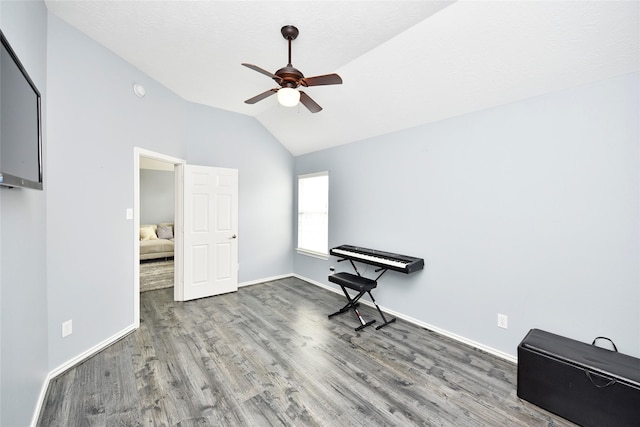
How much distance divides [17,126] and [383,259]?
3.04 m

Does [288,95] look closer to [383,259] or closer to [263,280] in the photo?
[383,259]

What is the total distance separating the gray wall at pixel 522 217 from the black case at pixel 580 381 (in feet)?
1.06

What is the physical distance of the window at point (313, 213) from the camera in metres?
4.61

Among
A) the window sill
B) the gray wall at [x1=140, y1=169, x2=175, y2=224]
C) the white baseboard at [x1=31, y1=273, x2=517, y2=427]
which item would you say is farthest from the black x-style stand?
the gray wall at [x1=140, y1=169, x2=175, y2=224]

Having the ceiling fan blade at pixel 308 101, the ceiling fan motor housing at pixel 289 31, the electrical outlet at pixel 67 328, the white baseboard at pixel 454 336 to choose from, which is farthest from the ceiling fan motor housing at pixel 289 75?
the white baseboard at pixel 454 336

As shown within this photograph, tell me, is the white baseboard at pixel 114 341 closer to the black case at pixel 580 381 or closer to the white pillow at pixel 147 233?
the black case at pixel 580 381

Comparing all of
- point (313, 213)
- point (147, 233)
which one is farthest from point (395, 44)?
point (147, 233)

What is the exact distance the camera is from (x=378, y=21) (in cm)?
217

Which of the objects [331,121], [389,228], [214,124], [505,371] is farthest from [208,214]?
[505,371]

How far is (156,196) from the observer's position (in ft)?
24.4

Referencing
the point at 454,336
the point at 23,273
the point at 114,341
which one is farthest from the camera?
the point at 454,336

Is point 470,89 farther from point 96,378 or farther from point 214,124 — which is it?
point 96,378

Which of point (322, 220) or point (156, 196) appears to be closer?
point (322, 220)

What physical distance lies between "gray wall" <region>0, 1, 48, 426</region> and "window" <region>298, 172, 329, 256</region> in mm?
3351
